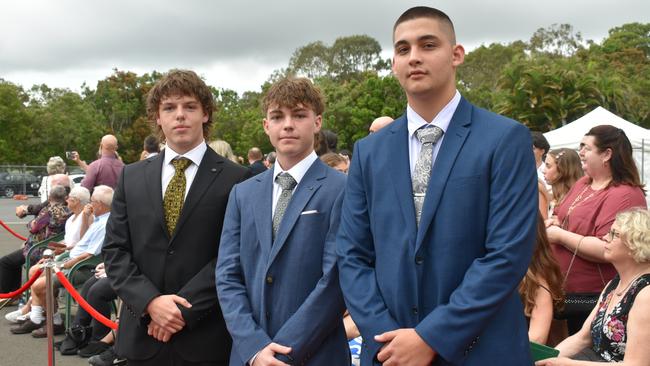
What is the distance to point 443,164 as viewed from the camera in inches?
92.0

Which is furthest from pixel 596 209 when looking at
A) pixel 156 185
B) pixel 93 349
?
pixel 93 349

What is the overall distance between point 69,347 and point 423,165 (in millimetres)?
5592

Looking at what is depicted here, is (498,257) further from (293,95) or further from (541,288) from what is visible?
(541,288)

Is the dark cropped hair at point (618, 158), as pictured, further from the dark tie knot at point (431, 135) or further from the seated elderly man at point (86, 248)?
the seated elderly man at point (86, 248)

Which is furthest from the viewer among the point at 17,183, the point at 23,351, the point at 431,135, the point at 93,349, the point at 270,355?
the point at 17,183

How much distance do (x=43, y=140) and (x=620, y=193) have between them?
48.9 metres

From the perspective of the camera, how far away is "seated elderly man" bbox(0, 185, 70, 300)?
869 centimetres

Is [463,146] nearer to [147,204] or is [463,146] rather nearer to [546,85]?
[147,204]

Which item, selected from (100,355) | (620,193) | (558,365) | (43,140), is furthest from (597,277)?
(43,140)

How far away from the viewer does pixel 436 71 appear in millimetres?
2412

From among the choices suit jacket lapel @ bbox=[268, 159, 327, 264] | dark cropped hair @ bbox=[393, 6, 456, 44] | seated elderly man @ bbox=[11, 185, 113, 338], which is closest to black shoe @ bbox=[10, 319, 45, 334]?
seated elderly man @ bbox=[11, 185, 113, 338]

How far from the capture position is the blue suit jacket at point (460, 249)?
2205mm

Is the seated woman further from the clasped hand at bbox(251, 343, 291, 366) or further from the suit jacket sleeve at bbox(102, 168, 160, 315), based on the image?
the suit jacket sleeve at bbox(102, 168, 160, 315)

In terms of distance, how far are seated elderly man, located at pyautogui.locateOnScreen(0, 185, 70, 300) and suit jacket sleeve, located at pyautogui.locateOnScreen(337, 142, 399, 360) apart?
23.4 ft
